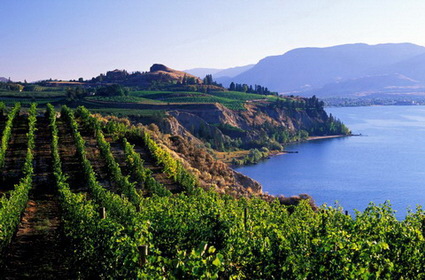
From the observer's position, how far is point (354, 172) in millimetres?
120000

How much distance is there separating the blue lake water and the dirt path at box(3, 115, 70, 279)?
56306 mm

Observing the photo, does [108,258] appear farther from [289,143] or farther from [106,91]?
[289,143]

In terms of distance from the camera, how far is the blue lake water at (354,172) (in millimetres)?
95125

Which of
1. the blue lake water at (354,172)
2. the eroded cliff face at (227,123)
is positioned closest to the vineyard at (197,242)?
the blue lake water at (354,172)

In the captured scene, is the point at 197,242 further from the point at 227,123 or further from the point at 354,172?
the point at 227,123

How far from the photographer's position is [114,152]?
4538cm

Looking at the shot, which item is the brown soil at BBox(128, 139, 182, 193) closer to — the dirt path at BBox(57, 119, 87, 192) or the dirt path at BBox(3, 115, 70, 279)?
the dirt path at BBox(57, 119, 87, 192)

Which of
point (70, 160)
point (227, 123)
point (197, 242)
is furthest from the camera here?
point (227, 123)

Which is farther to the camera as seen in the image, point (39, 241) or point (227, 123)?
point (227, 123)

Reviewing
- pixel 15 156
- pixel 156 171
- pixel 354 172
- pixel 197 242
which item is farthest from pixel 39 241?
pixel 354 172

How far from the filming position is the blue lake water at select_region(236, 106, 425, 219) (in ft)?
312

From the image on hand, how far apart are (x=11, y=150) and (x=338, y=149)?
13706cm

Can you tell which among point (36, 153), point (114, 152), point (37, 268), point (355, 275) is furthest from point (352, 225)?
point (36, 153)

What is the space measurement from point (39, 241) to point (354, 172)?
10889cm
